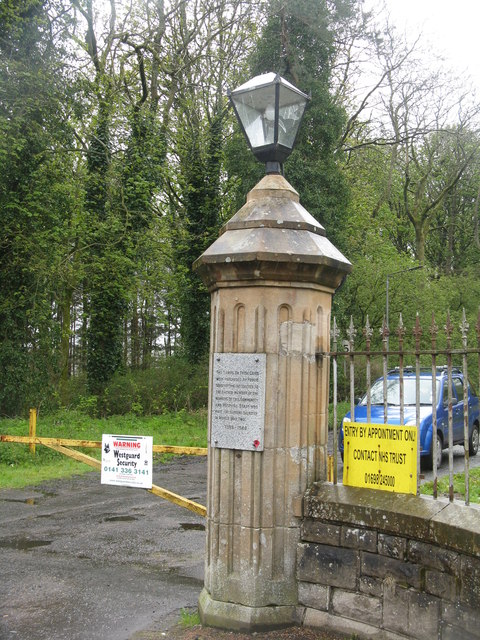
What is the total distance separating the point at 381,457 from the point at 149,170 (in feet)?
61.6

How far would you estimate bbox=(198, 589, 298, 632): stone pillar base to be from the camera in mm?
4762

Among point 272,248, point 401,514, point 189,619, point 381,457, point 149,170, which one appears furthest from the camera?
point 149,170

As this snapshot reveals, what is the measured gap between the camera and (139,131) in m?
22.3

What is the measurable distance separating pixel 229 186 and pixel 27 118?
30.9ft

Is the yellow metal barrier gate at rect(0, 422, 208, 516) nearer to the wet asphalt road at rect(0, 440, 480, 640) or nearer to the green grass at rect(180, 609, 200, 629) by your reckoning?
the wet asphalt road at rect(0, 440, 480, 640)

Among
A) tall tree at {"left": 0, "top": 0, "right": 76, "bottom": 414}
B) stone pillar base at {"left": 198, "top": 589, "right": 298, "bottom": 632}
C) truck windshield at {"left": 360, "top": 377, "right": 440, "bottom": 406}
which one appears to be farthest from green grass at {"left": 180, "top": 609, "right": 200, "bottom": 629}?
tall tree at {"left": 0, "top": 0, "right": 76, "bottom": 414}

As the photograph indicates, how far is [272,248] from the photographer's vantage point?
4.89 meters

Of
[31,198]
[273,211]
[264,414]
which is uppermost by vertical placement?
[31,198]

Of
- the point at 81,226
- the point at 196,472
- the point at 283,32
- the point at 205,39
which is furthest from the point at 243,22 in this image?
the point at 196,472

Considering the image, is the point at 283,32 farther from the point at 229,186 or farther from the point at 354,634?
the point at 354,634

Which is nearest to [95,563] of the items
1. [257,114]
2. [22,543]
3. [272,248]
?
[22,543]

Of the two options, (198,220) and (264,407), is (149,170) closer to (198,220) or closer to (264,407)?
(198,220)

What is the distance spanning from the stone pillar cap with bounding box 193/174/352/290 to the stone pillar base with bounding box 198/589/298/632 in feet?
7.52

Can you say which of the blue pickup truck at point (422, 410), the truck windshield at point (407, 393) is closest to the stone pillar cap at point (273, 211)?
the blue pickup truck at point (422, 410)
